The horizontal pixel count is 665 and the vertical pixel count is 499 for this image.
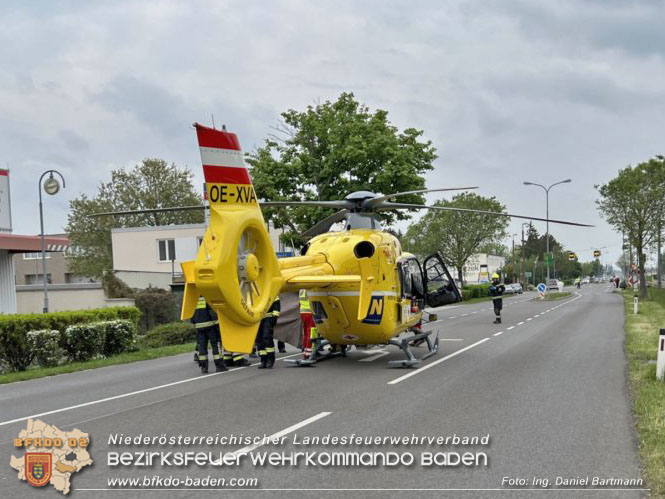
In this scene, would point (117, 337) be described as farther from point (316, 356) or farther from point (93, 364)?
point (316, 356)

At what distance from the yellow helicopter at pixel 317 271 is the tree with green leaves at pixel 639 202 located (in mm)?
39049

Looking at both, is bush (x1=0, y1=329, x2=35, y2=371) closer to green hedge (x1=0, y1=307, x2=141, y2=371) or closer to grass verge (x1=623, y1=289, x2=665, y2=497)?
green hedge (x1=0, y1=307, x2=141, y2=371)

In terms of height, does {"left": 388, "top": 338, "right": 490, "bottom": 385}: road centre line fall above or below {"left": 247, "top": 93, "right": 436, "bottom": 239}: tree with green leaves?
below

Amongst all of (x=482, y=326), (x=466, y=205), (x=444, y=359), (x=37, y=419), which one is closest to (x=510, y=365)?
(x=444, y=359)

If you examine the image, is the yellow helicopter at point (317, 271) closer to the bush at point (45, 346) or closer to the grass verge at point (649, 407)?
the grass verge at point (649, 407)

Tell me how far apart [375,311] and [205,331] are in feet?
11.4

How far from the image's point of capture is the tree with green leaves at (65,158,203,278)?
58031mm

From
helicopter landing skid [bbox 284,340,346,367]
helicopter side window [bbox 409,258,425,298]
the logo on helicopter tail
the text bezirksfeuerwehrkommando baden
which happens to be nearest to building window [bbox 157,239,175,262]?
helicopter landing skid [bbox 284,340,346,367]

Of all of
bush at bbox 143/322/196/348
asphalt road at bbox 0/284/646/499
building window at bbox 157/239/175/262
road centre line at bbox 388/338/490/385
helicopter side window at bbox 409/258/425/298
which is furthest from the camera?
building window at bbox 157/239/175/262

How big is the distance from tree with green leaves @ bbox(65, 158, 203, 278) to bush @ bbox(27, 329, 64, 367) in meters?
42.2

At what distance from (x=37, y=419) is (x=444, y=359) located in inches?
337

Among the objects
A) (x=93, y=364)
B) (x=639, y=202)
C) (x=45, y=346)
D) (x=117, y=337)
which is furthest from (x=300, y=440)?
(x=639, y=202)

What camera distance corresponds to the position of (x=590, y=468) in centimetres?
618

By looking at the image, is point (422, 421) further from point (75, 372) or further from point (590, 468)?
point (75, 372)
